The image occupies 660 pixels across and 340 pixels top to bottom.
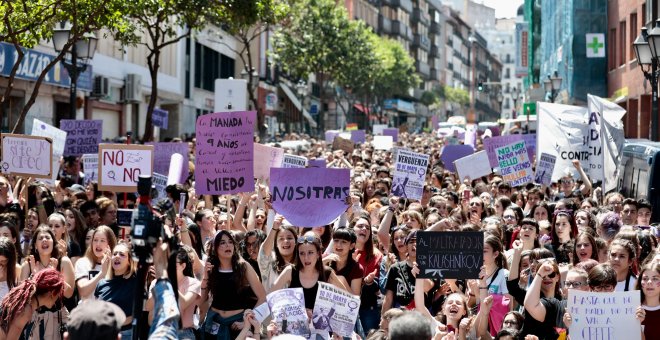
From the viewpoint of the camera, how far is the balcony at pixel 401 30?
104250 mm

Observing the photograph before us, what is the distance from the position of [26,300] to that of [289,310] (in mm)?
1602

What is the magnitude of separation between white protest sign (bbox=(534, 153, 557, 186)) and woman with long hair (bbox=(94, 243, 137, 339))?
1114 centimetres

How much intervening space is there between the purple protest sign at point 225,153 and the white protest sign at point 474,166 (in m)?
6.06

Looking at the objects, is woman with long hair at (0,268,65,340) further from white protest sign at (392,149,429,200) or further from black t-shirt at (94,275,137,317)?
white protest sign at (392,149,429,200)

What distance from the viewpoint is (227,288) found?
28.3ft

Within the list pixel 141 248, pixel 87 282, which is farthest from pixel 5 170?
pixel 141 248

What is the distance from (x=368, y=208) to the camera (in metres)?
13.7

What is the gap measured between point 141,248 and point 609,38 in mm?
41466

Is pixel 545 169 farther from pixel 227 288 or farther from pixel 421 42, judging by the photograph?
pixel 421 42

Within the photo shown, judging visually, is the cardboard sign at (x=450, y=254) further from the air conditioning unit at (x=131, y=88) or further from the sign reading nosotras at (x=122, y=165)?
the air conditioning unit at (x=131, y=88)

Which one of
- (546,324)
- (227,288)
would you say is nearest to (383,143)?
(227,288)

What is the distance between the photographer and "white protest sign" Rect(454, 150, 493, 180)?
18.1m

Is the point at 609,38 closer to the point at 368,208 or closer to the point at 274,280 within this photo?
the point at 368,208

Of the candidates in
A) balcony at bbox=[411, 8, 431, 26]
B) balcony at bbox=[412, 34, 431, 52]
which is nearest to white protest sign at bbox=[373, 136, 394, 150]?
balcony at bbox=[412, 34, 431, 52]
